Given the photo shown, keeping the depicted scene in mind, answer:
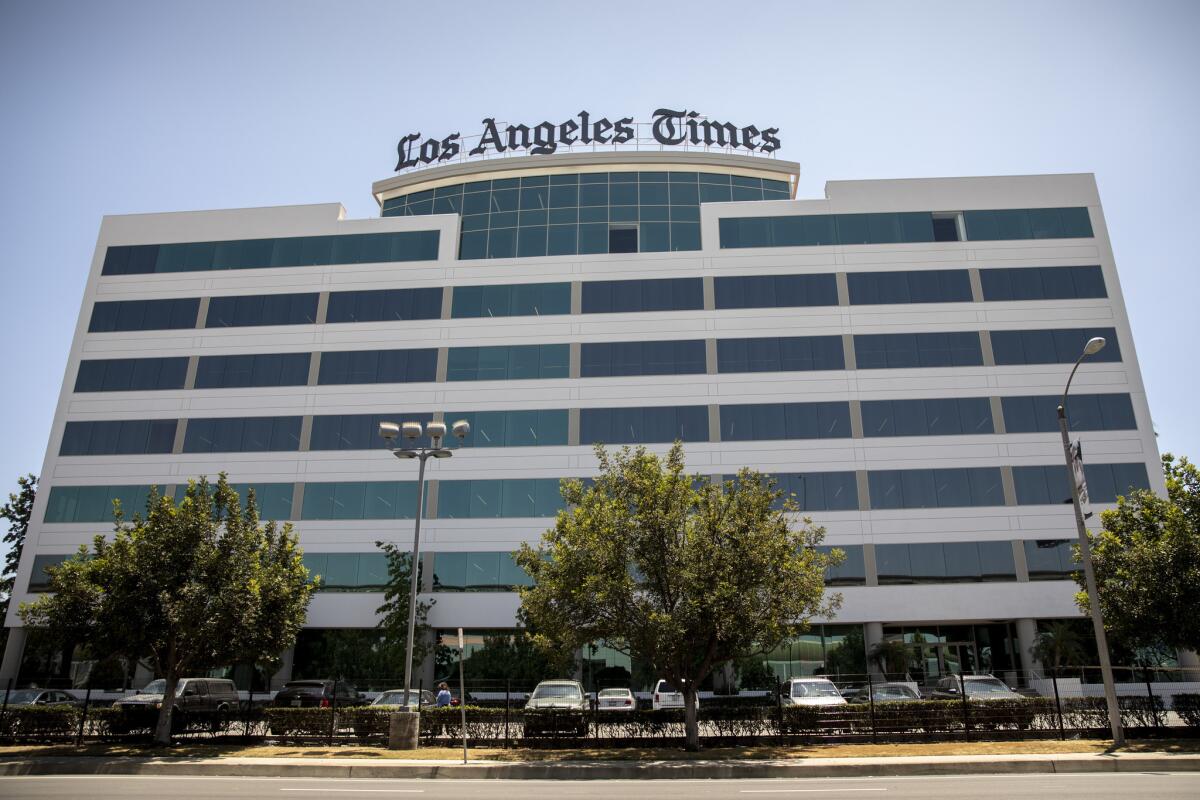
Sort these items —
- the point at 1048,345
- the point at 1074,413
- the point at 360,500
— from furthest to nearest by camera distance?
1. the point at 1048,345
2. the point at 360,500
3. the point at 1074,413

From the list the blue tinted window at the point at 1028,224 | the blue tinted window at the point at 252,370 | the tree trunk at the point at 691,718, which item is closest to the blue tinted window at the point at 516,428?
the blue tinted window at the point at 252,370

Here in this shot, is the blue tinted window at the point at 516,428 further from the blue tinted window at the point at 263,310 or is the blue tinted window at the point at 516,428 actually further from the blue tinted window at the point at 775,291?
the blue tinted window at the point at 775,291

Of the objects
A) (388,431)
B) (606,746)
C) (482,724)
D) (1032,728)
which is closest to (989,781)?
(1032,728)

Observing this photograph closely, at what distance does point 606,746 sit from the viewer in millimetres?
22031

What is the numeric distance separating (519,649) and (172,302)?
26.5 meters

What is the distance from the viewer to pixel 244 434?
41.2m

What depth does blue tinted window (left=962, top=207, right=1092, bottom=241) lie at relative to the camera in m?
41.8

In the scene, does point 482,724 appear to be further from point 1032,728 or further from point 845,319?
point 845,319

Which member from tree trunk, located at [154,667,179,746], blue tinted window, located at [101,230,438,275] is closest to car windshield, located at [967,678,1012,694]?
tree trunk, located at [154,667,179,746]

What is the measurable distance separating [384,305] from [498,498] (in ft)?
40.1

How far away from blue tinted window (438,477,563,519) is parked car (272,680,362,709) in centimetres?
902

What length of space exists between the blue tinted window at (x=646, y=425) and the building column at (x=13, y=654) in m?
29.1

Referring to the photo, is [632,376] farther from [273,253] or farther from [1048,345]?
[273,253]

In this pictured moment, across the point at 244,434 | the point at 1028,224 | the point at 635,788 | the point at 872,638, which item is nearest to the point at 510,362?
the point at 244,434
